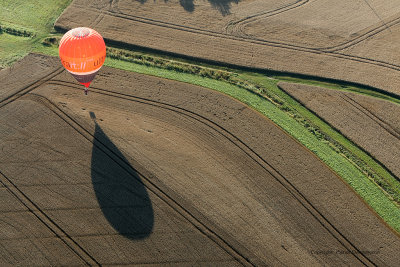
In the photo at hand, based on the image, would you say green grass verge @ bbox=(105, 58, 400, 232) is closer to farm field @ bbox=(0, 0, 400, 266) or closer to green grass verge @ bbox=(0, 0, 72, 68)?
farm field @ bbox=(0, 0, 400, 266)

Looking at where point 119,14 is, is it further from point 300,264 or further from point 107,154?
point 300,264

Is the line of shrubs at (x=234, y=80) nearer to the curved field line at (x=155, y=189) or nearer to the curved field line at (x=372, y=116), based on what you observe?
the curved field line at (x=372, y=116)

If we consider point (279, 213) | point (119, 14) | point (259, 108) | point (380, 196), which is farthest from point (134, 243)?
point (119, 14)

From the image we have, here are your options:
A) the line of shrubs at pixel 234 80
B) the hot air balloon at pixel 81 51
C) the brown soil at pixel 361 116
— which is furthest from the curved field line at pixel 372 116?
the hot air balloon at pixel 81 51

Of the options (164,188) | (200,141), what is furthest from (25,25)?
(164,188)

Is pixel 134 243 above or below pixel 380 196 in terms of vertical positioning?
below

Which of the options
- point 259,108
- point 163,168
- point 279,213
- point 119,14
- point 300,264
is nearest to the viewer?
point 300,264
